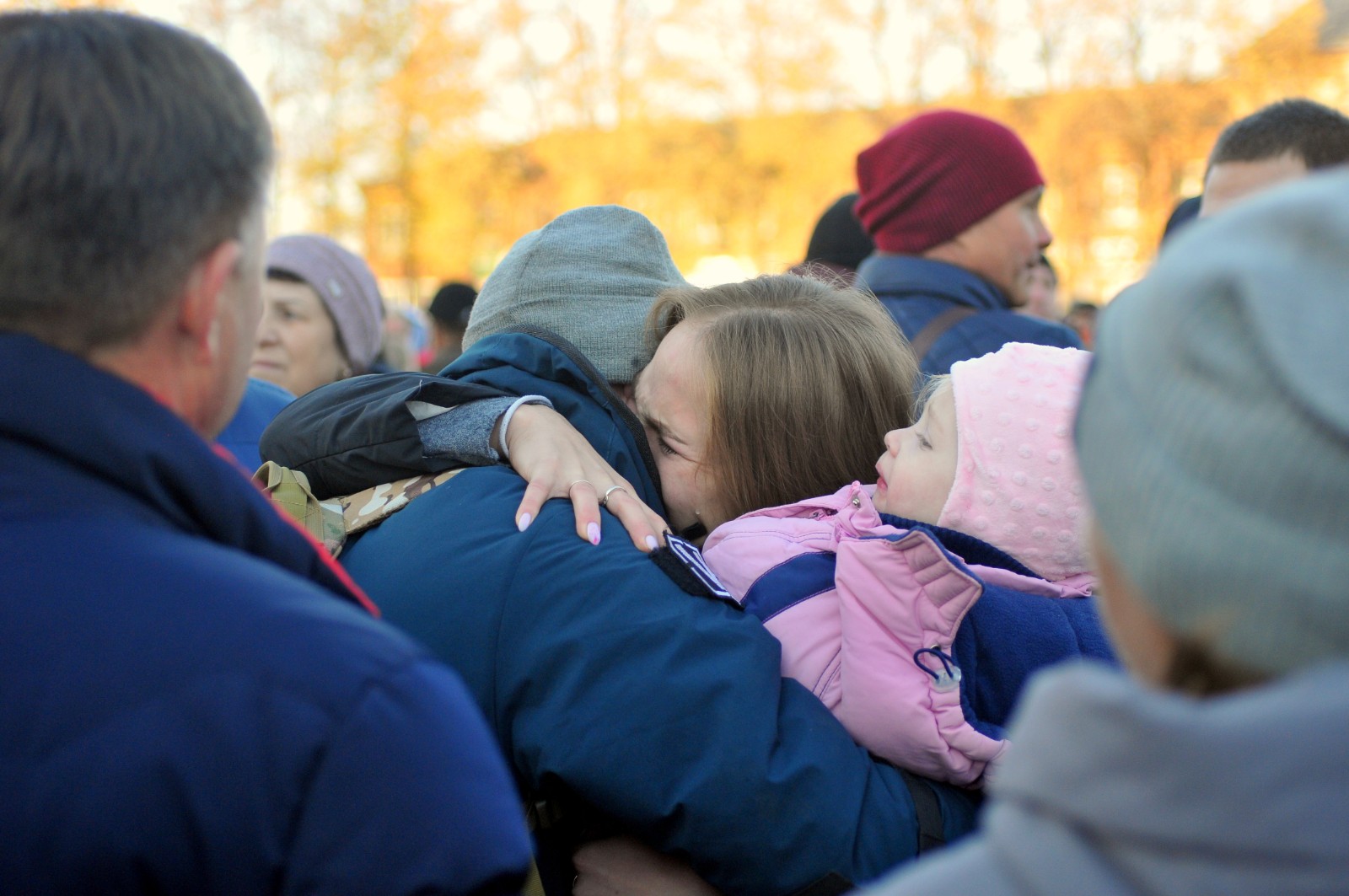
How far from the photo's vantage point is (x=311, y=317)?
504cm

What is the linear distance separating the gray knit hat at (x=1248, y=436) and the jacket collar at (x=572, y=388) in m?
1.38

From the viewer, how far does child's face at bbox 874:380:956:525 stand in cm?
210

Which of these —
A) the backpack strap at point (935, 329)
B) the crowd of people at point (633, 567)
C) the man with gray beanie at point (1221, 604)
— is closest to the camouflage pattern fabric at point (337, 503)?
the crowd of people at point (633, 567)

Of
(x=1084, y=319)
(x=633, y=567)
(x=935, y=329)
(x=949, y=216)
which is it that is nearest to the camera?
(x=633, y=567)

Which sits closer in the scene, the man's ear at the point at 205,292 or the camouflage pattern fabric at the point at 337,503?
the man's ear at the point at 205,292

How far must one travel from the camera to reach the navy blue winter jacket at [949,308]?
144 inches

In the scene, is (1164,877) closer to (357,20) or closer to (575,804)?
(575,804)

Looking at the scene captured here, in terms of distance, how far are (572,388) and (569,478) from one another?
0.34m

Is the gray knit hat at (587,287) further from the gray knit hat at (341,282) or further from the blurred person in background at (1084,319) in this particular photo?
the blurred person in background at (1084,319)

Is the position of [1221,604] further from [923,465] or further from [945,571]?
[923,465]

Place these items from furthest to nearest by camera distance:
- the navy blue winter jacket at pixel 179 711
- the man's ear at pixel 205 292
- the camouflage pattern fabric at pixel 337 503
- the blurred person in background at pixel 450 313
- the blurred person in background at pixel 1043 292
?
1. the blurred person in background at pixel 450 313
2. the blurred person in background at pixel 1043 292
3. the camouflage pattern fabric at pixel 337 503
4. the man's ear at pixel 205 292
5. the navy blue winter jacket at pixel 179 711

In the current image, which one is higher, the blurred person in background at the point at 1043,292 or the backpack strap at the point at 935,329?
the backpack strap at the point at 935,329

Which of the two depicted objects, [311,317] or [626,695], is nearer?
[626,695]

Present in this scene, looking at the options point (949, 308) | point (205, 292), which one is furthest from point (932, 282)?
point (205, 292)
